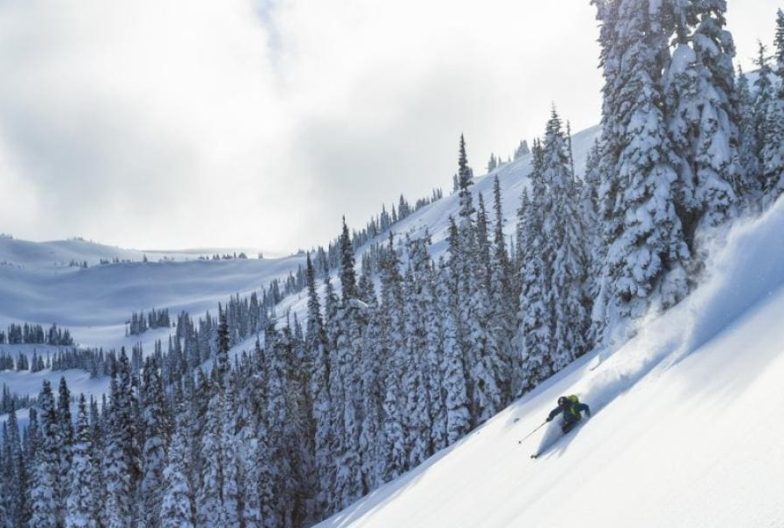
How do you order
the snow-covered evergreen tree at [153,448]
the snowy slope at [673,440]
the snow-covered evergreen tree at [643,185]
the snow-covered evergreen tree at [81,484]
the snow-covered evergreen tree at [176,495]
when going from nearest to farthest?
the snowy slope at [673,440] → the snow-covered evergreen tree at [643,185] → the snow-covered evergreen tree at [176,495] → the snow-covered evergreen tree at [81,484] → the snow-covered evergreen tree at [153,448]

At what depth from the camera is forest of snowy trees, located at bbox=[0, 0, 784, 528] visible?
856 inches

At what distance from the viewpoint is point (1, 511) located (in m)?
58.4

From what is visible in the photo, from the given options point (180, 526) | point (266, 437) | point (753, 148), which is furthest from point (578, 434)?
point (266, 437)

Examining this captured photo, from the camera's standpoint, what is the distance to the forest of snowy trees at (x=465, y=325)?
21.7 m

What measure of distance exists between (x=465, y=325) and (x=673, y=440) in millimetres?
39041

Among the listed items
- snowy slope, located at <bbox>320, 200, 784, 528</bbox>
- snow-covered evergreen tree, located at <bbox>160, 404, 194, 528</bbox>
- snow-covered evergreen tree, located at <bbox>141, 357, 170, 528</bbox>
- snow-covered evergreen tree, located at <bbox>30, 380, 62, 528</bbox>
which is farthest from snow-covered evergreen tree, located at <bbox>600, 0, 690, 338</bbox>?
snow-covered evergreen tree, located at <bbox>30, 380, 62, 528</bbox>

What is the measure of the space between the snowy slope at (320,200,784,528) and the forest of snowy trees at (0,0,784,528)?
747 cm

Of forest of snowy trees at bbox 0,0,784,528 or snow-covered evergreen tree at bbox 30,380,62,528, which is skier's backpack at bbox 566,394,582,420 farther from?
snow-covered evergreen tree at bbox 30,380,62,528

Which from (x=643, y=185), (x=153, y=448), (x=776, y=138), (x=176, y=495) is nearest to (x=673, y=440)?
(x=643, y=185)

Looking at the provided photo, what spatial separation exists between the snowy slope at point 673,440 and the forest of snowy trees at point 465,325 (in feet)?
24.5

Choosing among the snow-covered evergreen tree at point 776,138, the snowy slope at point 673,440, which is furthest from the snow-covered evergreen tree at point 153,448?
the snow-covered evergreen tree at point 776,138

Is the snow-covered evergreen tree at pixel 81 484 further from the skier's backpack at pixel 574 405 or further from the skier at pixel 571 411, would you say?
the skier's backpack at pixel 574 405

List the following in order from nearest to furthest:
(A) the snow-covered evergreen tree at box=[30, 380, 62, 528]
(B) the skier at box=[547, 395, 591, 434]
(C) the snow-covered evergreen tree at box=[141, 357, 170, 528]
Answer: (B) the skier at box=[547, 395, 591, 434], (C) the snow-covered evergreen tree at box=[141, 357, 170, 528], (A) the snow-covered evergreen tree at box=[30, 380, 62, 528]

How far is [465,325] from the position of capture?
46.5 metres
